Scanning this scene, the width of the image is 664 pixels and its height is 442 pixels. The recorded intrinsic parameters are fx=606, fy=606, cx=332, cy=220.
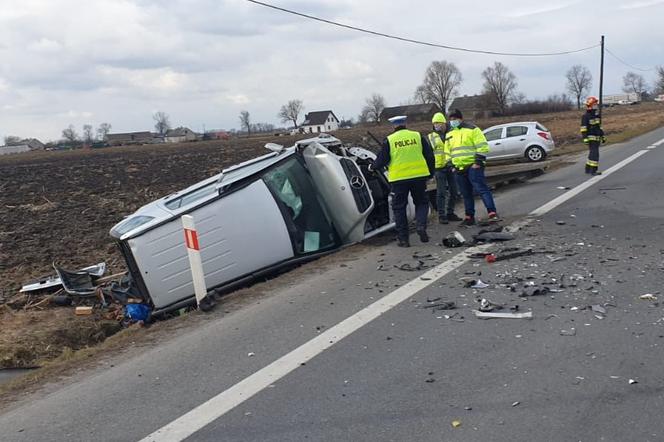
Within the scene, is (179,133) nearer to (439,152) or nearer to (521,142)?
(521,142)

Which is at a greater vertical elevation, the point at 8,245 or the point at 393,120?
the point at 393,120

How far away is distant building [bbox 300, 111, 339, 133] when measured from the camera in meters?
132

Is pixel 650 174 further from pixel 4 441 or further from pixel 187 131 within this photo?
pixel 187 131

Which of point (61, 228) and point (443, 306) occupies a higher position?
point (443, 306)

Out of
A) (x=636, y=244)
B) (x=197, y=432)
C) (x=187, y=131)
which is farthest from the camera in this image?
(x=187, y=131)

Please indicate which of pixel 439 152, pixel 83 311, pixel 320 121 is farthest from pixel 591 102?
pixel 320 121

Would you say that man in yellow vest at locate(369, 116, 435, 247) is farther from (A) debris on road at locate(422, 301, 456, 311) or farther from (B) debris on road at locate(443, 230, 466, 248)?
(A) debris on road at locate(422, 301, 456, 311)

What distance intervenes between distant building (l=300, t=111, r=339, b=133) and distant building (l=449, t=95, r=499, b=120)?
27589 mm

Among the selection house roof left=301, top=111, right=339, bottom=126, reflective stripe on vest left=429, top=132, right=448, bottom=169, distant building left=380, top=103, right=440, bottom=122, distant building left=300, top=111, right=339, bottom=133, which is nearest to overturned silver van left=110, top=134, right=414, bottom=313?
reflective stripe on vest left=429, top=132, right=448, bottom=169

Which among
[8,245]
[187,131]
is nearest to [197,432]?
[8,245]

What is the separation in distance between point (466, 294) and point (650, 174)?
32.5ft

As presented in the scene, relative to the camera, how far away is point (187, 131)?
5438 inches

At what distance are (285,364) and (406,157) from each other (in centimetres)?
447

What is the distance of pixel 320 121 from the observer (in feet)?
439
